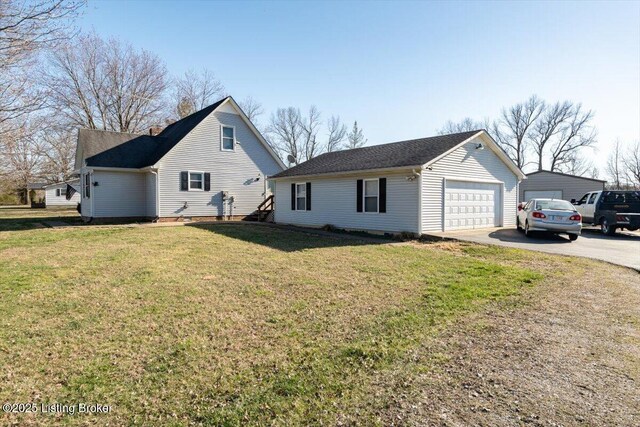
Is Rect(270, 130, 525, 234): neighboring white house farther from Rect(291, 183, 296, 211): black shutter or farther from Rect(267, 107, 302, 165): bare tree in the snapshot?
Rect(267, 107, 302, 165): bare tree

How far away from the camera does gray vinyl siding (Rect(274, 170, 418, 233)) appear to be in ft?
43.9

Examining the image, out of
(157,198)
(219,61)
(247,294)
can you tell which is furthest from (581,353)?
(219,61)

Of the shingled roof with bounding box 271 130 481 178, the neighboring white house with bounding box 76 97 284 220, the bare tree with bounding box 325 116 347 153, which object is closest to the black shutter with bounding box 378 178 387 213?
the shingled roof with bounding box 271 130 481 178

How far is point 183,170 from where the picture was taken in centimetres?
1959

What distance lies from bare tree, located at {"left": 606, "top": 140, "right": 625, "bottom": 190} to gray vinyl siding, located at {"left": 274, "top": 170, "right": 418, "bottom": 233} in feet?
156

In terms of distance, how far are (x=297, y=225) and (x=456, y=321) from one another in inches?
554

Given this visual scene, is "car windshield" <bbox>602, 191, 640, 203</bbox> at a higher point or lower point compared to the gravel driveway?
higher

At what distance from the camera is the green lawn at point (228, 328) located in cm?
288

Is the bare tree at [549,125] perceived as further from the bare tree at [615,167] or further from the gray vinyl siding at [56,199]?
the gray vinyl siding at [56,199]

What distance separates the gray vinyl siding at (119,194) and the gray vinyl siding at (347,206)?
7.62 meters

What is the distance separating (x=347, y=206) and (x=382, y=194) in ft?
6.37

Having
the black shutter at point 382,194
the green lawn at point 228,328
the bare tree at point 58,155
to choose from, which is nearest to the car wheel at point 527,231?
the green lawn at point 228,328

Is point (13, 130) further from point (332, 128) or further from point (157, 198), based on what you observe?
point (332, 128)

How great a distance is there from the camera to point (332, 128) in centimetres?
5856
